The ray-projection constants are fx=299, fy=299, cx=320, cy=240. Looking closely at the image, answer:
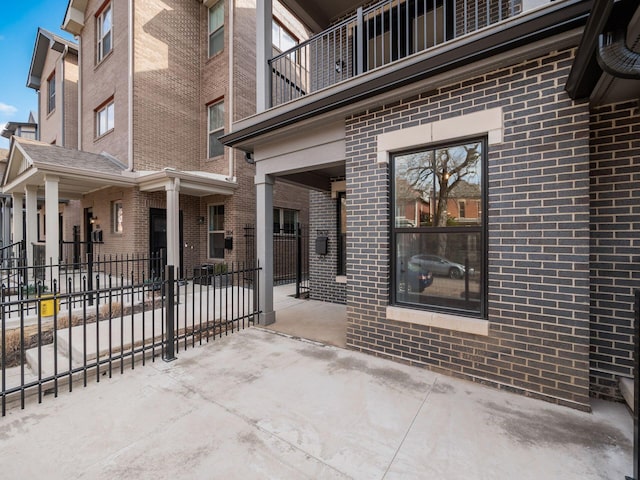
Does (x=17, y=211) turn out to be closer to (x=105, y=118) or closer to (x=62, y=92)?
(x=105, y=118)

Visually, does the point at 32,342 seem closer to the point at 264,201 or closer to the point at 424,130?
the point at 264,201

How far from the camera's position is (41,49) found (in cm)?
1642

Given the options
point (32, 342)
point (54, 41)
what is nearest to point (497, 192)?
point (32, 342)

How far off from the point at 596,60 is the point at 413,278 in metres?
2.66

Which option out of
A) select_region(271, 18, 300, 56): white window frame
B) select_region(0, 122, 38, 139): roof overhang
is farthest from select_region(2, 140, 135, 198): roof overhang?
select_region(0, 122, 38, 139): roof overhang

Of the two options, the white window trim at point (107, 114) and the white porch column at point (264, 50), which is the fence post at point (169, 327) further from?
the white window trim at point (107, 114)

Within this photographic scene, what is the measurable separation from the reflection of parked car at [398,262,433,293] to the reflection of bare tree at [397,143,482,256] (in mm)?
340

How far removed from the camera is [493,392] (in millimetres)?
3146

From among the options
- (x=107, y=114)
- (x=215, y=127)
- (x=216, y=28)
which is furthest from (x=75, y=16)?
(x=215, y=127)

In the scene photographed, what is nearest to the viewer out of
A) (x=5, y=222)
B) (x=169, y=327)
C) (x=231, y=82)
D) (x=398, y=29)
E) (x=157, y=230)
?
(x=169, y=327)

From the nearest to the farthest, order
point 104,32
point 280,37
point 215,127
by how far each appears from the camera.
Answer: point 215,127 < point 104,32 < point 280,37

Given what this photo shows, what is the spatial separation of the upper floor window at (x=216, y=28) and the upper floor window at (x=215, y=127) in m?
1.96

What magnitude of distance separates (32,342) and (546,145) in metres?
7.46

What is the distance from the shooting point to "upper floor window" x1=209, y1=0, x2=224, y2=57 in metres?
10.8
